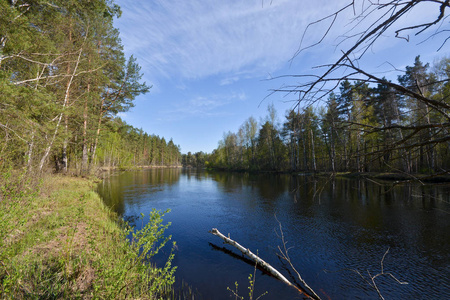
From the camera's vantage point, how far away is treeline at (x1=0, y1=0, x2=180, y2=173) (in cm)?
548

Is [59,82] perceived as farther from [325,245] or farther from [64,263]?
[325,245]

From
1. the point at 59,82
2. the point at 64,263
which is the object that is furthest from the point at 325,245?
the point at 59,82

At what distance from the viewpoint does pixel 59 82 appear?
11.4m

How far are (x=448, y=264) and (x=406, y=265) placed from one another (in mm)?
1245

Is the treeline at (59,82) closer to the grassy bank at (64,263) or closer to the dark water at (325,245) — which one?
the grassy bank at (64,263)

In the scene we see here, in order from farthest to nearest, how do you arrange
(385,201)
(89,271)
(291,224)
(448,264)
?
1. (385,201)
2. (291,224)
3. (448,264)
4. (89,271)

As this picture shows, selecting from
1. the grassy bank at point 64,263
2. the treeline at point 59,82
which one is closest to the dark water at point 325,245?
the grassy bank at point 64,263

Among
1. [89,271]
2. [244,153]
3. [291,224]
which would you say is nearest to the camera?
[89,271]

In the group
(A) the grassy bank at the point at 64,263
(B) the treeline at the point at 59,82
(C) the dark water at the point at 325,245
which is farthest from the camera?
(B) the treeline at the point at 59,82

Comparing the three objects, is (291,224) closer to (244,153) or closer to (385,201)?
(385,201)

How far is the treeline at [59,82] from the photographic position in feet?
18.0

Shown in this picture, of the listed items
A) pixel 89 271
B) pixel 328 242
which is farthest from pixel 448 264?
pixel 89 271

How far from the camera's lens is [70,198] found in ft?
28.0

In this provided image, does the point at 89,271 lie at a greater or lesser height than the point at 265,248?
greater
